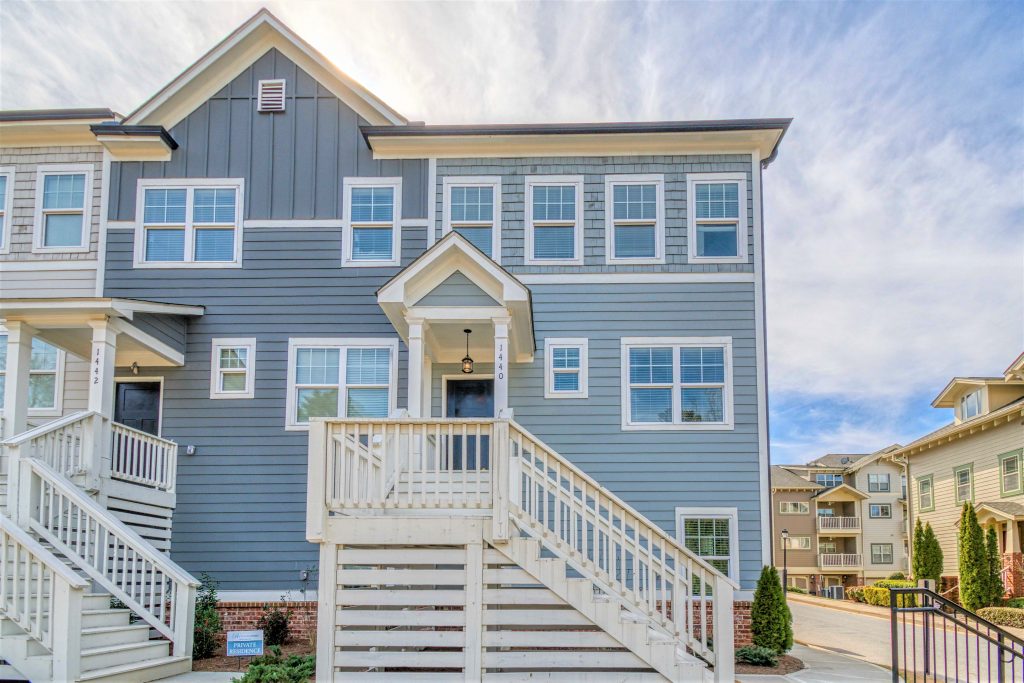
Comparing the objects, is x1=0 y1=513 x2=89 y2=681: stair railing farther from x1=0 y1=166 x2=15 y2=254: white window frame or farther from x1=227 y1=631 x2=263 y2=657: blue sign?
x1=0 y1=166 x2=15 y2=254: white window frame

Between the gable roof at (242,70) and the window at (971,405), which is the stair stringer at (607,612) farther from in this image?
the window at (971,405)

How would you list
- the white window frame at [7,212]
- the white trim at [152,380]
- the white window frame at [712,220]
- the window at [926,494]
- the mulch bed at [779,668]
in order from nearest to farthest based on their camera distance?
the mulch bed at [779,668] < the white trim at [152,380] < the white window frame at [712,220] < the white window frame at [7,212] < the window at [926,494]

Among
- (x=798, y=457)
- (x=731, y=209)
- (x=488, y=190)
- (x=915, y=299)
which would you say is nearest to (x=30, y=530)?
(x=488, y=190)

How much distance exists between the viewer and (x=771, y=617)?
12.0 m

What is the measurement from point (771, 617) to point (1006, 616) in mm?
12276

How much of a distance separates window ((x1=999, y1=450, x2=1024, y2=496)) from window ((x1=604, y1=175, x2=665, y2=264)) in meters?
16.6

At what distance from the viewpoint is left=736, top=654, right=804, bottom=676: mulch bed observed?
11000 mm

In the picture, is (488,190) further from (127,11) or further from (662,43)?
(127,11)

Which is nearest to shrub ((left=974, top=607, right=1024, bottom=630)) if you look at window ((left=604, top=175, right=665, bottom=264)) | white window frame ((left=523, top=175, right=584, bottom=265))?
window ((left=604, top=175, right=665, bottom=264))

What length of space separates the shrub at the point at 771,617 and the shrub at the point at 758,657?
23cm

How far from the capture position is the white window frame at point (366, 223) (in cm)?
1337

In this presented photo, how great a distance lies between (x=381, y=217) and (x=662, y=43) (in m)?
5.52

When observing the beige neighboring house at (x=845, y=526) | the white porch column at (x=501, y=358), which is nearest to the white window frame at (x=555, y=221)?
the white porch column at (x=501, y=358)

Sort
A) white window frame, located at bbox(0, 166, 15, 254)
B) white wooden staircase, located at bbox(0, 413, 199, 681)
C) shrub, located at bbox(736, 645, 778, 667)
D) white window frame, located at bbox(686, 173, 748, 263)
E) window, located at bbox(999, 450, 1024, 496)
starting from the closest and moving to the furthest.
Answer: white wooden staircase, located at bbox(0, 413, 199, 681) < shrub, located at bbox(736, 645, 778, 667) < white window frame, located at bbox(686, 173, 748, 263) < white window frame, located at bbox(0, 166, 15, 254) < window, located at bbox(999, 450, 1024, 496)
